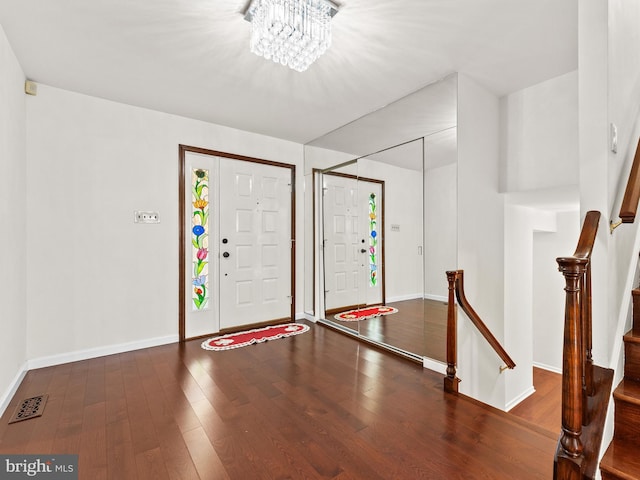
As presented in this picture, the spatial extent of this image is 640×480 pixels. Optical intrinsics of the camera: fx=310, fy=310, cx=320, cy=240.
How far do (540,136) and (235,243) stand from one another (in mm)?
3570

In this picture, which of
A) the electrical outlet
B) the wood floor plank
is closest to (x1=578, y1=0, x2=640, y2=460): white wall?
the wood floor plank

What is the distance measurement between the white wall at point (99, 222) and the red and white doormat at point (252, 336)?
0.55m

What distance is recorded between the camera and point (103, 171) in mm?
3307

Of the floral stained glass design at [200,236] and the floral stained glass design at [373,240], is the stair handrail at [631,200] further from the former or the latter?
the floral stained glass design at [200,236]

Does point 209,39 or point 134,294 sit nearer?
point 209,39

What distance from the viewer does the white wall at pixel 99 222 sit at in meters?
3.01

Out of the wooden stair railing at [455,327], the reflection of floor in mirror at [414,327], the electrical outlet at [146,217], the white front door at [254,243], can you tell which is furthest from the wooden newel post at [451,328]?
the electrical outlet at [146,217]

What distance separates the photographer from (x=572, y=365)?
1.20 metres

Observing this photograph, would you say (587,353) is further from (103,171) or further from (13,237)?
(103,171)

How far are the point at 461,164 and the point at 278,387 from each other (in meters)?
2.50

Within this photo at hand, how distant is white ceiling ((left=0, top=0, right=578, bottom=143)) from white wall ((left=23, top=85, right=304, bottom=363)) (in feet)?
0.99

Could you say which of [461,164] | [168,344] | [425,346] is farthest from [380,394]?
[168,344]

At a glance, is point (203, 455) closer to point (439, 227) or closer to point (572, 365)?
point (572, 365)

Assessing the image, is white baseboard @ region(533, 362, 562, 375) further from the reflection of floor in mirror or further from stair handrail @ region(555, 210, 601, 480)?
stair handrail @ region(555, 210, 601, 480)
